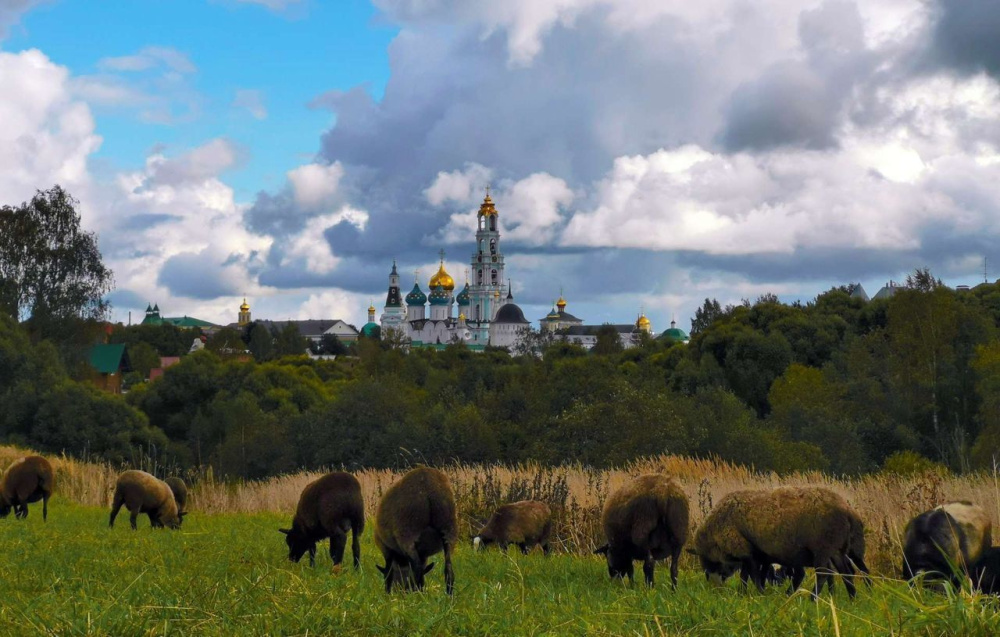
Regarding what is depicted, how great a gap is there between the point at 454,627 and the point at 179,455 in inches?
2456

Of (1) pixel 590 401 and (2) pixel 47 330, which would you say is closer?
(1) pixel 590 401

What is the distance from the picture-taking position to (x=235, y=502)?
2023 centimetres

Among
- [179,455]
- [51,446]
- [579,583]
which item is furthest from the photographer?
[179,455]

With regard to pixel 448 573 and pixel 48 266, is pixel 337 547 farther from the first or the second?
pixel 48 266

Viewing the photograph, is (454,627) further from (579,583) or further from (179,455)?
(179,455)

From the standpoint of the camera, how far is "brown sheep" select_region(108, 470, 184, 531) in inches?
574

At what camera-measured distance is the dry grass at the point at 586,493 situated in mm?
11664

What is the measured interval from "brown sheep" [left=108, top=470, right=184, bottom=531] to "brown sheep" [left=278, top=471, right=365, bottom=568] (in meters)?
6.02

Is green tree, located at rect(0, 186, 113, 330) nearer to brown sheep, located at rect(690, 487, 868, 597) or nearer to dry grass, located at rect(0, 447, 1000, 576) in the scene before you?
dry grass, located at rect(0, 447, 1000, 576)

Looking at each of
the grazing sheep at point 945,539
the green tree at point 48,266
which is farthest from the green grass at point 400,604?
the green tree at point 48,266

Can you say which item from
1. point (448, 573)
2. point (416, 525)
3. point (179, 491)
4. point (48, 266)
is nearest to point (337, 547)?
point (416, 525)

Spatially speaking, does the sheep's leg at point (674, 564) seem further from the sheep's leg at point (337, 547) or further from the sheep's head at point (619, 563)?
the sheep's leg at point (337, 547)

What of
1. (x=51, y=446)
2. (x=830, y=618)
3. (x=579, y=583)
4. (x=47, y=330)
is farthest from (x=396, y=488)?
(x=47, y=330)

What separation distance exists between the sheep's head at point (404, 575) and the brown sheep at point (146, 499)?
7.79m
